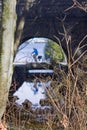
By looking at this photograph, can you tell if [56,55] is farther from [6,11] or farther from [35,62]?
[6,11]

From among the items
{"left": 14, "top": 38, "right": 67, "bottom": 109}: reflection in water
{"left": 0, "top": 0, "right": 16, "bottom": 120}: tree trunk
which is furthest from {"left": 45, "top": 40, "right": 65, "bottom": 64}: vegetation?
{"left": 0, "top": 0, "right": 16, "bottom": 120}: tree trunk

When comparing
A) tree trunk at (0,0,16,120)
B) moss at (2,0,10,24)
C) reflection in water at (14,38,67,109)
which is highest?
moss at (2,0,10,24)

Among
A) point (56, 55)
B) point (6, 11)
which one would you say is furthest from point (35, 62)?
point (6, 11)

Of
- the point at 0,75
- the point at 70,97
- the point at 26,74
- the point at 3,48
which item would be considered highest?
the point at 3,48

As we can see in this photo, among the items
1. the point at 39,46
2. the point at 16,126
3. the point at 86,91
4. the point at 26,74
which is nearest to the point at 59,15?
the point at 26,74

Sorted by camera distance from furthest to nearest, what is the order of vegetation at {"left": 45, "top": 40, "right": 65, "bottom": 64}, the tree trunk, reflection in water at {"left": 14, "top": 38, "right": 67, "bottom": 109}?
vegetation at {"left": 45, "top": 40, "right": 65, "bottom": 64}
reflection in water at {"left": 14, "top": 38, "right": 67, "bottom": 109}
the tree trunk

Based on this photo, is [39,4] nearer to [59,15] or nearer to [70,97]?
[59,15]

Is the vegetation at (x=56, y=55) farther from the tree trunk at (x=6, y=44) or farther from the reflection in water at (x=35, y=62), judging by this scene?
the tree trunk at (x=6, y=44)

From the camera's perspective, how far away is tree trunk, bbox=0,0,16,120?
4.00 meters

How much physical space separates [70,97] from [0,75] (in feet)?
3.09

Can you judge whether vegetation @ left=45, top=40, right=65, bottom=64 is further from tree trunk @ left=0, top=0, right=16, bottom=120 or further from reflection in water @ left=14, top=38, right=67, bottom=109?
tree trunk @ left=0, top=0, right=16, bottom=120

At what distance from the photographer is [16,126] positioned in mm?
6559

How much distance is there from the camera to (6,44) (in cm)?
402

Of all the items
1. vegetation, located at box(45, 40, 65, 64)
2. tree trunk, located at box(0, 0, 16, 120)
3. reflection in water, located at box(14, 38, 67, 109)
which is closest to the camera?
tree trunk, located at box(0, 0, 16, 120)
